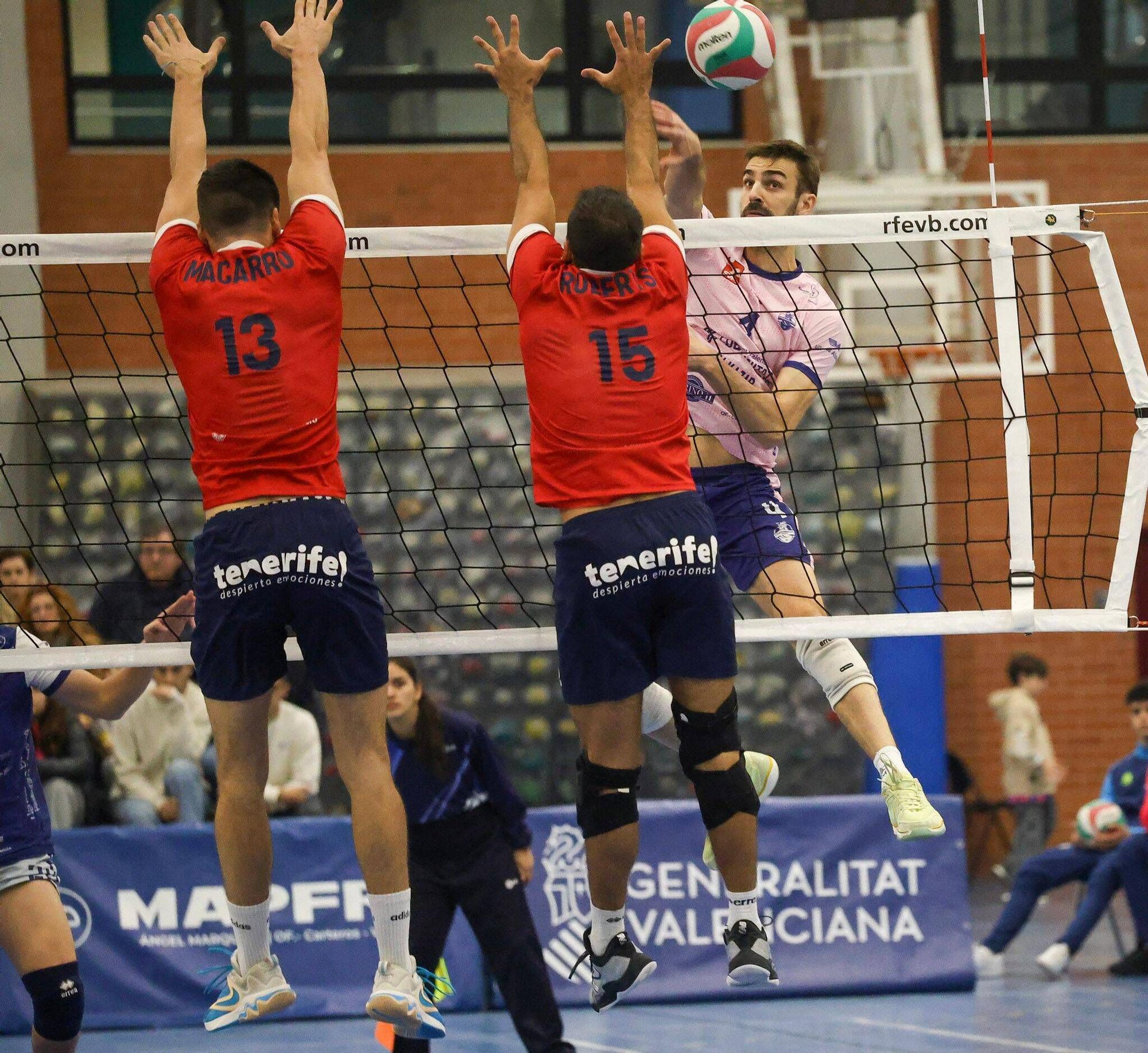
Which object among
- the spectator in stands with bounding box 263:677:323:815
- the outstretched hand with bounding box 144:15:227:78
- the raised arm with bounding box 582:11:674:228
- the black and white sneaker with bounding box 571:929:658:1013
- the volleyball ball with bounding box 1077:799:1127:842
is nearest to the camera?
the raised arm with bounding box 582:11:674:228

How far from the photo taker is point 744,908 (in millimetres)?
5750

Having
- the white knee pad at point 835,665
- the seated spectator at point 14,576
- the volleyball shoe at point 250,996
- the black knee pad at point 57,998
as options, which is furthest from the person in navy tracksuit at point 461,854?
the volleyball shoe at point 250,996

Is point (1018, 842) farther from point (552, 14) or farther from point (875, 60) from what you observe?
point (552, 14)

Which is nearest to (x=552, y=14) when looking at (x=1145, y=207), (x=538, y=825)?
(x=1145, y=207)

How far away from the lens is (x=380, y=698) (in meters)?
5.50

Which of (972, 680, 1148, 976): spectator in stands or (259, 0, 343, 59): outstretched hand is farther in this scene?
(972, 680, 1148, 976): spectator in stands

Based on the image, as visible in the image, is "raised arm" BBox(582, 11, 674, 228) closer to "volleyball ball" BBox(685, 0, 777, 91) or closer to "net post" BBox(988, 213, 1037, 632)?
"volleyball ball" BBox(685, 0, 777, 91)

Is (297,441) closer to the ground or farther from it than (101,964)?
farther from it

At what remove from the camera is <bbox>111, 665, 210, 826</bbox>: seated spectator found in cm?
1112

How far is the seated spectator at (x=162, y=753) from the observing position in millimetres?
11117

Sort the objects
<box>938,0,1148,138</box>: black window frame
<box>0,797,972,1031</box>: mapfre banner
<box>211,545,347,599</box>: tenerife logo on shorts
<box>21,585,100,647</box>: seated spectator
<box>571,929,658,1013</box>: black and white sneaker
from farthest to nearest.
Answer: <box>938,0,1148,138</box>: black window frame, <box>0,797,972,1031</box>: mapfre banner, <box>21,585,100,647</box>: seated spectator, <box>571,929,658,1013</box>: black and white sneaker, <box>211,545,347,599</box>: tenerife logo on shorts

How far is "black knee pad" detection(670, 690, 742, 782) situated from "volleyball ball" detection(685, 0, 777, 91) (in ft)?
7.38

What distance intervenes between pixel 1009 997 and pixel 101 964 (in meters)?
5.53

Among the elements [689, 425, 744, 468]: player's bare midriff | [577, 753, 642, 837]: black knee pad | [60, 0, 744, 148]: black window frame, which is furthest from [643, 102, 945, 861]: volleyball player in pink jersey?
[60, 0, 744, 148]: black window frame
